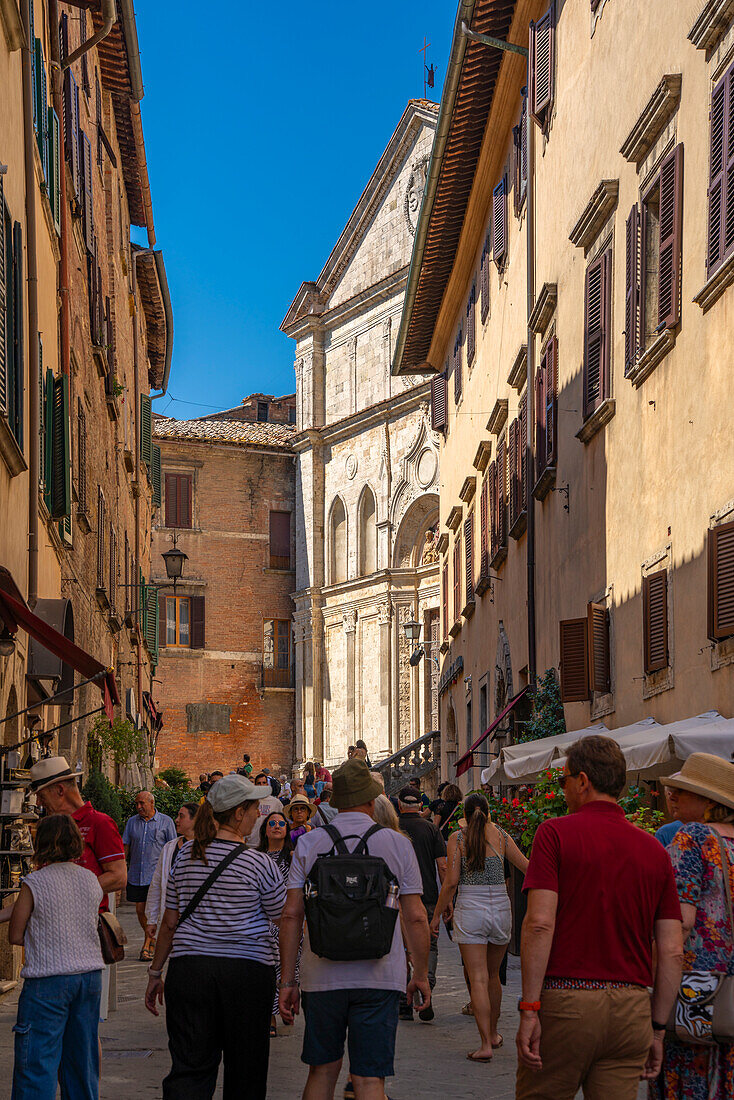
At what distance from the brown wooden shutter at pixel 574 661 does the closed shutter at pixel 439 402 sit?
15.8 m

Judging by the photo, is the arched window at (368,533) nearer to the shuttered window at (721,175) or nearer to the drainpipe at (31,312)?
the drainpipe at (31,312)

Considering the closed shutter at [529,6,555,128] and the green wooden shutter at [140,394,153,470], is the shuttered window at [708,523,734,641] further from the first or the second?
the green wooden shutter at [140,394,153,470]

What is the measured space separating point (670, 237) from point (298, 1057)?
631 cm

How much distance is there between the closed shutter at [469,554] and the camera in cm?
2536

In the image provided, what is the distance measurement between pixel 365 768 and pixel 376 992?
33.9 inches

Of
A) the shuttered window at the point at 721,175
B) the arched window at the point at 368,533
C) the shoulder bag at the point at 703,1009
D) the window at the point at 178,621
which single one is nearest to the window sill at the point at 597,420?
the shuttered window at the point at 721,175

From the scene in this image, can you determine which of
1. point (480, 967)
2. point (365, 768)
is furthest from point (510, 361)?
point (365, 768)

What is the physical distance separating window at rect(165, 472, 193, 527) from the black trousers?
4345 cm

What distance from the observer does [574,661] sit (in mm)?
14203

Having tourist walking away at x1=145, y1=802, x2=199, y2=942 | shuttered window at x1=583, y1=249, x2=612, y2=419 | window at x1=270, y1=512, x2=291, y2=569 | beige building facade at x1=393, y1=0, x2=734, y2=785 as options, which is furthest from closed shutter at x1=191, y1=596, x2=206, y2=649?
tourist walking away at x1=145, y1=802, x2=199, y2=942

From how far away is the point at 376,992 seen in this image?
5777 millimetres

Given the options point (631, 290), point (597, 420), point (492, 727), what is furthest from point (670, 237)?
point (492, 727)

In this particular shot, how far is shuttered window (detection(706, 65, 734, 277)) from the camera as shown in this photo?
31.4 ft

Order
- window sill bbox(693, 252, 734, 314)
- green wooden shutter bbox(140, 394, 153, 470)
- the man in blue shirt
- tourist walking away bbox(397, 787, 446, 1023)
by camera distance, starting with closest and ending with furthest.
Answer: window sill bbox(693, 252, 734, 314)
tourist walking away bbox(397, 787, 446, 1023)
the man in blue shirt
green wooden shutter bbox(140, 394, 153, 470)
